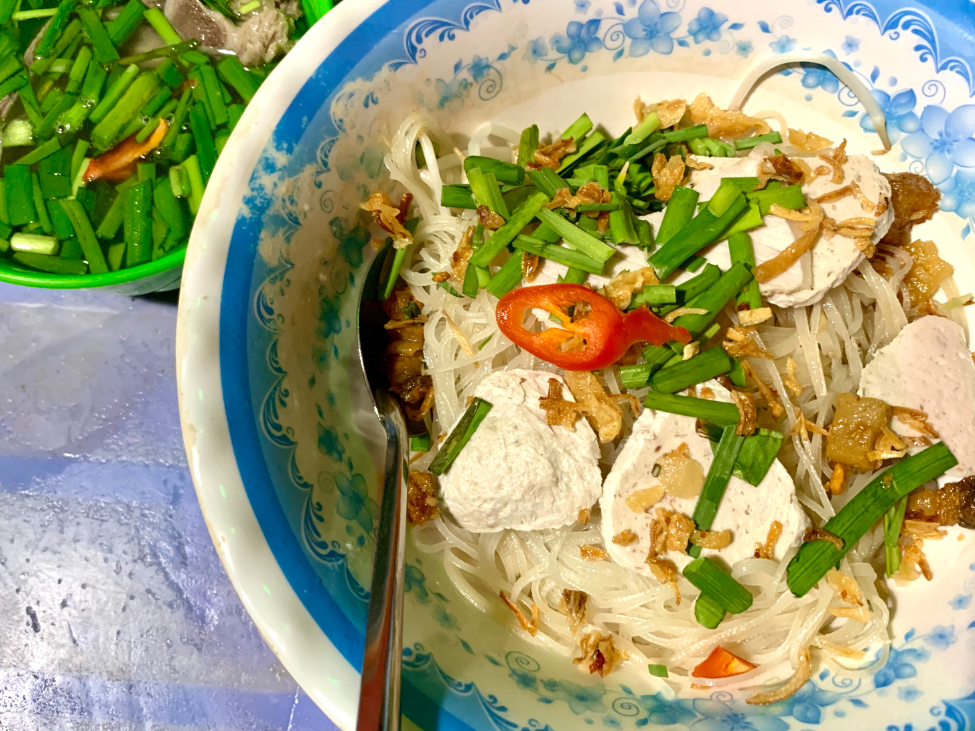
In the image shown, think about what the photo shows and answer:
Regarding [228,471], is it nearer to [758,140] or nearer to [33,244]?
[33,244]

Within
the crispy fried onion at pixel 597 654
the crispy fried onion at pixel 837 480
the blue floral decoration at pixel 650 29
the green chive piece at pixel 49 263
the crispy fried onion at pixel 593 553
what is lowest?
the crispy fried onion at pixel 597 654

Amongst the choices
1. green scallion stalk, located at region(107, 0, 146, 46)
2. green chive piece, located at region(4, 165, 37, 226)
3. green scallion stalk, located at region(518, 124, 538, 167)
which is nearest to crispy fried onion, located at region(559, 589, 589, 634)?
green scallion stalk, located at region(518, 124, 538, 167)

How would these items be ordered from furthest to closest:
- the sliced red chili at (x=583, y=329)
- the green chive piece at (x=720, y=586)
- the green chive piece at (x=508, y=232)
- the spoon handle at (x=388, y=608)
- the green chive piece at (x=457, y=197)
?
the green chive piece at (x=457, y=197), the green chive piece at (x=508, y=232), the green chive piece at (x=720, y=586), the sliced red chili at (x=583, y=329), the spoon handle at (x=388, y=608)

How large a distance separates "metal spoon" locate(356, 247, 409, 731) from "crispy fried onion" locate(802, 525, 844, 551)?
1.28 metres

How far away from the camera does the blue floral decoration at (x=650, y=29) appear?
Answer: 2.14 m

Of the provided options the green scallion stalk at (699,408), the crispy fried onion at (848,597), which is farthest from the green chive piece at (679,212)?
the crispy fried onion at (848,597)

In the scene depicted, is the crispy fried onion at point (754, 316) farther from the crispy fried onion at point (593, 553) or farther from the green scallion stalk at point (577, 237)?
the crispy fried onion at point (593, 553)

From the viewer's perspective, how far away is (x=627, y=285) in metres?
1.96

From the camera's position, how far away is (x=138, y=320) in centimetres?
272

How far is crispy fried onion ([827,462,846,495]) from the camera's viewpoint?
2.05 m

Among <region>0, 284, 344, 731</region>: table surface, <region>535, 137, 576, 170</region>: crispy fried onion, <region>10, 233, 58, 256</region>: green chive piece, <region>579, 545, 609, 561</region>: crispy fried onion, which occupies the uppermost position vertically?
<region>535, 137, 576, 170</region>: crispy fried onion

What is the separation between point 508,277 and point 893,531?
1.51 m

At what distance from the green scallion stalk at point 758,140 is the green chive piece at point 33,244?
2653 millimetres

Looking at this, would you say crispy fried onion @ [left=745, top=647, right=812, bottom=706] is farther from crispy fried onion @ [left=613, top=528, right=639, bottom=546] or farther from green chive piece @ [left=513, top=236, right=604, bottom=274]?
green chive piece @ [left=513, top=236, right=604, bottom=274]
